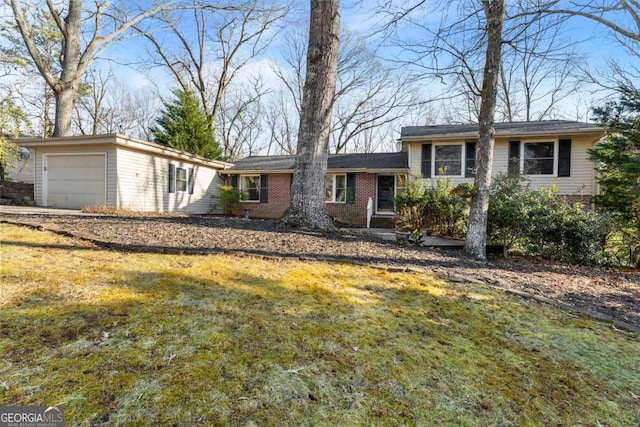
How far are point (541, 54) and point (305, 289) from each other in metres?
7.97

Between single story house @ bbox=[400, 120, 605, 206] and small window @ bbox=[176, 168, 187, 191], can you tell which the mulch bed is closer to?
single story house @ bbox=[400, 120, 605, 206]

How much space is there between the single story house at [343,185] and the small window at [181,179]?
2.47m

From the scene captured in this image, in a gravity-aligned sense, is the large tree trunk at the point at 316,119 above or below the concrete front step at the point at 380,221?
above

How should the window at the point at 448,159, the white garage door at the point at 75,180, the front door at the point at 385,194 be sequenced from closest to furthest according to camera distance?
the white garage door at the point at 75,180 → the window at the point at 448,159 → the front door at the point at 385,194

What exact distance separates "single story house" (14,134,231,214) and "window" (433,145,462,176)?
10.8 m

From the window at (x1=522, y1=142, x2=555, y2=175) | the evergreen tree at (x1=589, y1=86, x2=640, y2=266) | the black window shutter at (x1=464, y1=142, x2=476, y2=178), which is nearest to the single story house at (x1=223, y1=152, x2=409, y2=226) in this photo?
the black window shutter at (x1=464, y1=142, x2=476, y2=178)

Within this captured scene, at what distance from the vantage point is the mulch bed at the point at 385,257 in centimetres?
376

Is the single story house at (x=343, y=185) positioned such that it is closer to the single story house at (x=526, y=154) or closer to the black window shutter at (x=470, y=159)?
the single story house at (x=526, y=154)

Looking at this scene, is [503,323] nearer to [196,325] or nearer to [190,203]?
[196,325]

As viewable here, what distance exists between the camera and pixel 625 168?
6805 millimetres

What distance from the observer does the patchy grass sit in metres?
1.44

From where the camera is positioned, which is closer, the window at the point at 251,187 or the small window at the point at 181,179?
the small window at the point at 181,179

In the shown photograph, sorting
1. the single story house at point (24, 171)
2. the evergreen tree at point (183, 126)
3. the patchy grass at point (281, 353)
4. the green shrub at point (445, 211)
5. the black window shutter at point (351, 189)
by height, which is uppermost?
the evergreen tree at point (183, 126)

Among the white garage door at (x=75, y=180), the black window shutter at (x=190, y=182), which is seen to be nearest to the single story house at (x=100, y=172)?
the white garage door at (x=75, y=180)
